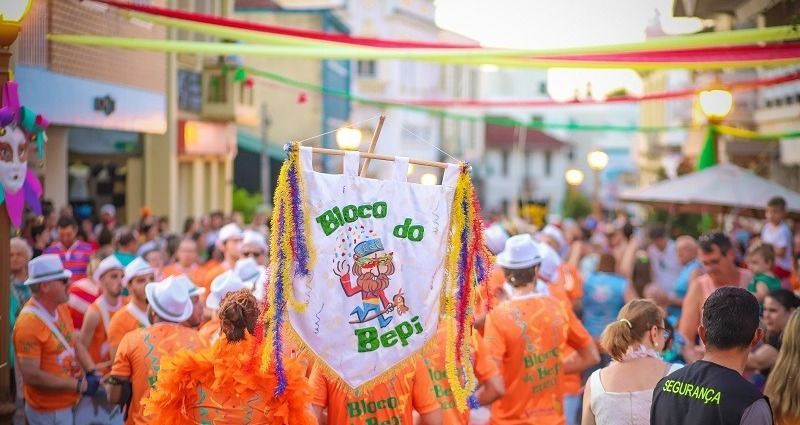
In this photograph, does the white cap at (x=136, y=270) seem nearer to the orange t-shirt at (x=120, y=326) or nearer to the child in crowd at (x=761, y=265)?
the orange t-shirt at (x=120, y=326)

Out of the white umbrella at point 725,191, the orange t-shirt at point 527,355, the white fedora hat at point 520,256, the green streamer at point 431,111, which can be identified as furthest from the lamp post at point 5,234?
the white umbrella at point 725,191

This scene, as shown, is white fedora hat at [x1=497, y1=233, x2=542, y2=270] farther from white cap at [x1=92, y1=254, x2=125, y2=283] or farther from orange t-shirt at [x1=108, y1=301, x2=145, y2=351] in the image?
white cap at [x1=92, y1=254, x2=125, y2=283]

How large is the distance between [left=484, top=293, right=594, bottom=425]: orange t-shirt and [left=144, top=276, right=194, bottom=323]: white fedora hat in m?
1.95

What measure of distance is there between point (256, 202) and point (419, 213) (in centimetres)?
2671

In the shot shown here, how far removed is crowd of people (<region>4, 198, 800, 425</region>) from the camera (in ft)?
19.5

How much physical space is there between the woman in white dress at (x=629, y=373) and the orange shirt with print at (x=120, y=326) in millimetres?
3400

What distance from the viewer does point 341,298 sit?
19.9 ft

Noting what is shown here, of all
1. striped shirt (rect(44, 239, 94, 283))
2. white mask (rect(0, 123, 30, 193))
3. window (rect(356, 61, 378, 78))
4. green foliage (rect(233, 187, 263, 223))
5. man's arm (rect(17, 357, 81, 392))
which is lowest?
green foliage (rect(233, 187, 263, 223))

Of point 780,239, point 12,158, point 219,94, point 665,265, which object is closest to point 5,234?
point 12,158

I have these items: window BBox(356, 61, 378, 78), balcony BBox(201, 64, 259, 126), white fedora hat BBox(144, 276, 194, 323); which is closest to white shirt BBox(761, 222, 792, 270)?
white fedora hat BBox(144, 276, 194, 323)

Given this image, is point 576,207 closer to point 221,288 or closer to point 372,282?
point 221,288

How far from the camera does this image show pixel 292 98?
46188 millimetres

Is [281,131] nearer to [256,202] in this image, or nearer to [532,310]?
[256,202]

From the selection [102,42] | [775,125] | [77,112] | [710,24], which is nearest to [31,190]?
[102,42]
